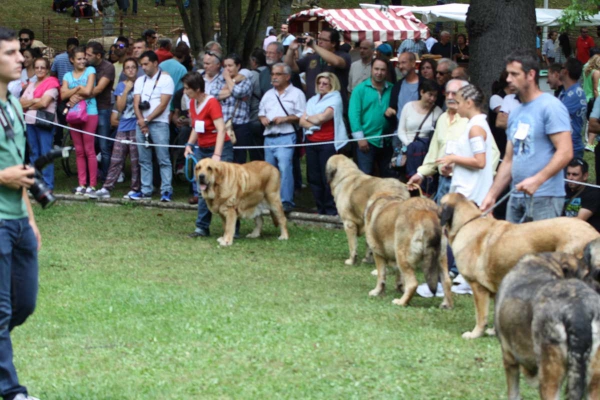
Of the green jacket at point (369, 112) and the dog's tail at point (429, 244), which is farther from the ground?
the green jacket at point (369, 112)

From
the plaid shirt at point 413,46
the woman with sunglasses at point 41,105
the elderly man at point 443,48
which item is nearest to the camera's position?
the woman with sunglasses at point 41,105

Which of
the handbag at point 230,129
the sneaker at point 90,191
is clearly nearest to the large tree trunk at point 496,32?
the handbag at point 230,129

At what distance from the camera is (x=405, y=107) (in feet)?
38.5

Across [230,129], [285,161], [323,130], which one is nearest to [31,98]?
[230,129]

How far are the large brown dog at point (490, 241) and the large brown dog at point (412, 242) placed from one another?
0.70 meters

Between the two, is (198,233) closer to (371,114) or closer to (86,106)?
(371,114)

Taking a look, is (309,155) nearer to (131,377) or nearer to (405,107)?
(405,107)

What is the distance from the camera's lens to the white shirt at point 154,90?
14680mm

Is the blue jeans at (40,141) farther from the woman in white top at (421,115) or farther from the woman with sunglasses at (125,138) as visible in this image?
the woman in white top at (421,115)

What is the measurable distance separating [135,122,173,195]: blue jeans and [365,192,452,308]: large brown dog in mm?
6473

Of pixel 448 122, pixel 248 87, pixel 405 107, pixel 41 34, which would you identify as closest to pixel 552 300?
pixel 448 122

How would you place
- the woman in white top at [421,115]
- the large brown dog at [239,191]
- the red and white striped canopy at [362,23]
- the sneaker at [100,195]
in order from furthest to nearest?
the red and white striped canopy at [362,23]
the sneaker at [100,195]
the large brown dog at [239,191]
the woman in white top at [421,115]

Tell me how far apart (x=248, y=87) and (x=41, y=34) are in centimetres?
2590

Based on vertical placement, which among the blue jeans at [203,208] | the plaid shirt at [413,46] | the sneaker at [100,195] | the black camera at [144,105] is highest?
the plaid shirt at [413,46]
